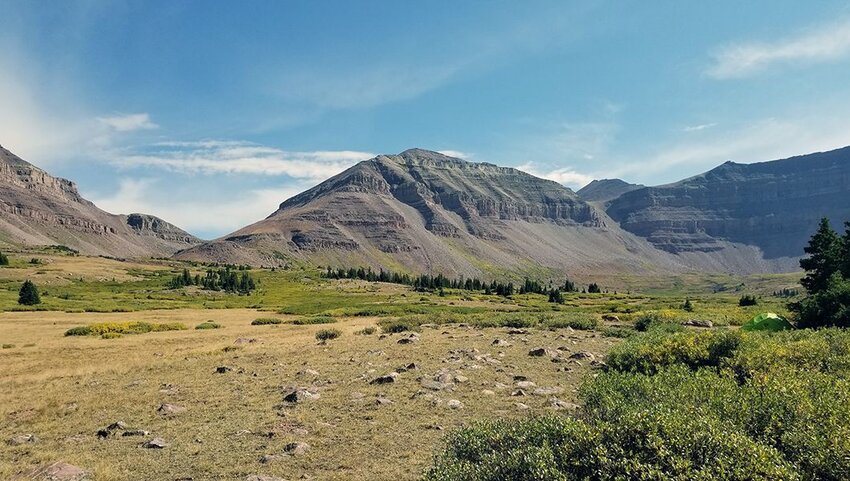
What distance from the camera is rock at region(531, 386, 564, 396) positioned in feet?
60.7

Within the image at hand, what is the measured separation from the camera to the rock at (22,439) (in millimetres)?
15297

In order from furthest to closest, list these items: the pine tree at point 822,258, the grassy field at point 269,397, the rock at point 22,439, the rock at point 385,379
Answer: the pine tree at point 822,258 → the rock at point 385,379 → the rock at point 22,439 → the grassy field at point 269,397

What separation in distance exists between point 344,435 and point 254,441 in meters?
2.73

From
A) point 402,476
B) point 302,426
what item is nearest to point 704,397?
point 402,476

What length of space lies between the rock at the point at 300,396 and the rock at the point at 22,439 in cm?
811

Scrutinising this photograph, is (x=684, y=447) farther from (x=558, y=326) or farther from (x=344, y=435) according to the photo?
(x=558, y=326)

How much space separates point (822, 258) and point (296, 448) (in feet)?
206

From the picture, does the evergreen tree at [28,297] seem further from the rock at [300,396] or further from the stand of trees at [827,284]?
the stand of trees at [827,284]

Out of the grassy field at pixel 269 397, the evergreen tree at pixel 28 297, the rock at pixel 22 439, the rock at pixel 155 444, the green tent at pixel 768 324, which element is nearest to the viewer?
the grassy field at pixel 269 397

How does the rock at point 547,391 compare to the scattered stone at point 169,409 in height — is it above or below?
below

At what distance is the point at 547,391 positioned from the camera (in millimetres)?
18812

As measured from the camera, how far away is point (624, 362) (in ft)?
66.4

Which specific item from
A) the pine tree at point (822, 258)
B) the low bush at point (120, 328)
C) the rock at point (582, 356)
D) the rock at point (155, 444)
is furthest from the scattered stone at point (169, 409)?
the pine tree at point (822, 258)

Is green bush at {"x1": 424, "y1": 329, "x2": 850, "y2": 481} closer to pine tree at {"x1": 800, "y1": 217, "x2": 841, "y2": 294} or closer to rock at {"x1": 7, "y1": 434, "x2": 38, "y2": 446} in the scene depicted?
rock at {"x1": 7, "y1": 434, "x2": 38, "y2": 446}
